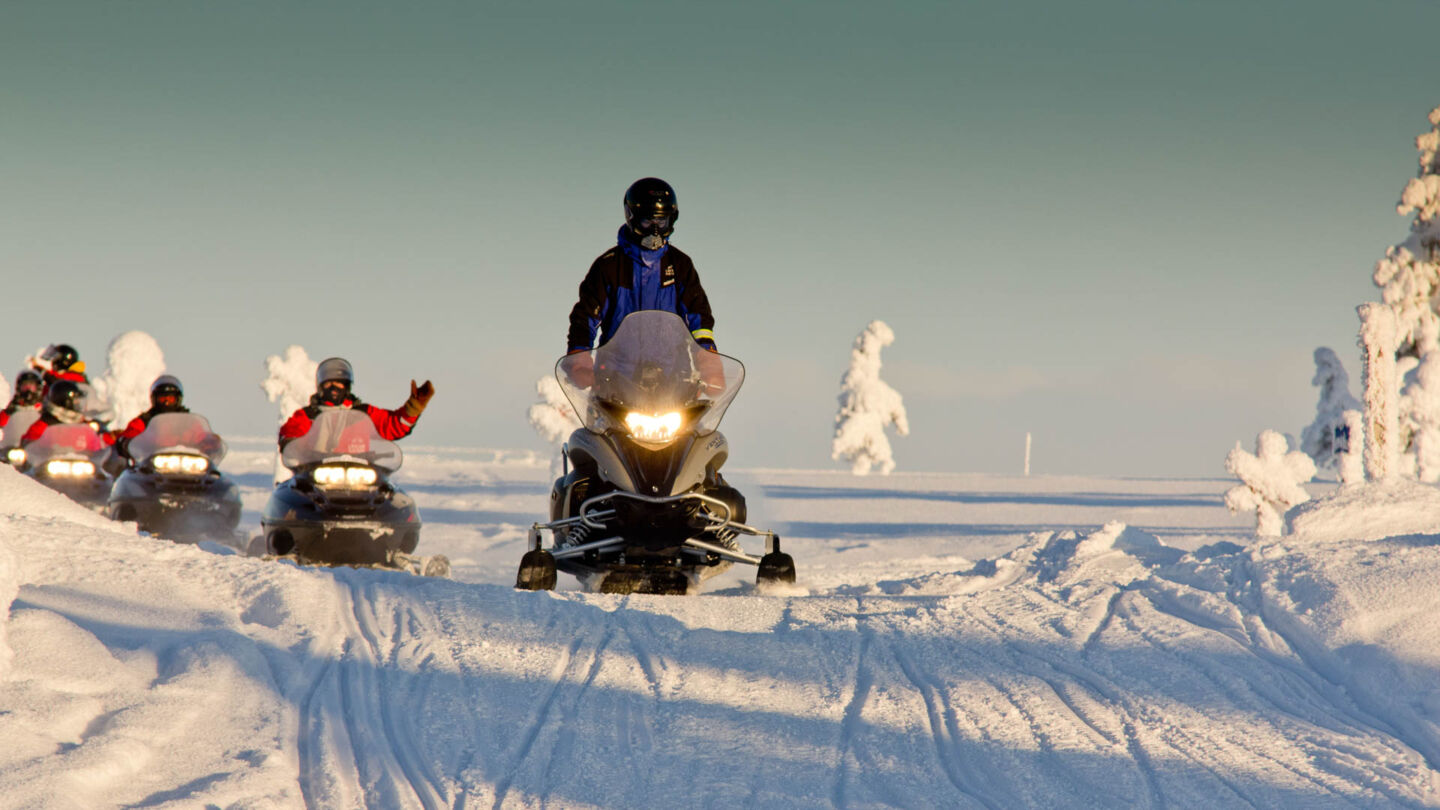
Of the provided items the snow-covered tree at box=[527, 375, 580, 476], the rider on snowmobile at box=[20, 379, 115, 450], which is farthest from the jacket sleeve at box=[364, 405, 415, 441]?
the snow-covered tree at box=[527, 375, 580, 476]

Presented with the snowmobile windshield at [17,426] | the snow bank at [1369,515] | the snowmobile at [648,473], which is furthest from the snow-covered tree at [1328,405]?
the snowmobile windshield at [17,426]

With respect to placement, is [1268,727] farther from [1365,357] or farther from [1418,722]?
[1365,357]

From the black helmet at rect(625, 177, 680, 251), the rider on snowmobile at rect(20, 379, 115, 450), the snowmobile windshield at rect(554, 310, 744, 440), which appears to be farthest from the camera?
the rider on snowmobile at rect(20, 379, 115, 450)

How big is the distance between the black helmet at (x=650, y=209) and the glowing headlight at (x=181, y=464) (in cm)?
558

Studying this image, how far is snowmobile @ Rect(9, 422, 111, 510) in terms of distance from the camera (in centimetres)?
1223

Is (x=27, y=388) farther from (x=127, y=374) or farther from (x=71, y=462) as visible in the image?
(x=127, y=374)

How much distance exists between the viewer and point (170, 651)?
4.39m

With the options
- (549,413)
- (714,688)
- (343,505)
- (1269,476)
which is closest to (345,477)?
(343,505)

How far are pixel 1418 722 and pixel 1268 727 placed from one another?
55 centimetres

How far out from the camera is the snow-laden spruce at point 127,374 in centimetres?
4203

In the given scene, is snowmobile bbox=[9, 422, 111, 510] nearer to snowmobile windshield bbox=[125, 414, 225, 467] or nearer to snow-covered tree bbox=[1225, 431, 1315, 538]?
snowmobile windshield bbox=[125, 414, 225, 467]

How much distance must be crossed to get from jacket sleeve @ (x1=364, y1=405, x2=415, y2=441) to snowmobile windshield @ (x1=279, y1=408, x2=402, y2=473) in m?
0.07

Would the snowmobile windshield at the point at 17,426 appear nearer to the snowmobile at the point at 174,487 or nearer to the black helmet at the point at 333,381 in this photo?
the snowmobile at the point at 174,487

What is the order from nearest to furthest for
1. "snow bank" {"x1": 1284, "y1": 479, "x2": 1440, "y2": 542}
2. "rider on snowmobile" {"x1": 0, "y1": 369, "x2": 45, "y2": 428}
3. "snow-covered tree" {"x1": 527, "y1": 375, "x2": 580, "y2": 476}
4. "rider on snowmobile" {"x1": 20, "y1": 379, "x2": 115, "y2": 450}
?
"snow bank" {"x1": 1284, "y1": 479, "x2": 1440, "y2": 542} → "rider on snowmobile" {"x1": 20, "y1": 379, "x2": 115, "y2": 450} → "rider on snowmobile" {"x1": 0, "y1": 369, "x2": 45, "y2": 428} → "snow-covered tree" {"x1": 527, "y1": 375, "x2": 580, "y2": 476}
